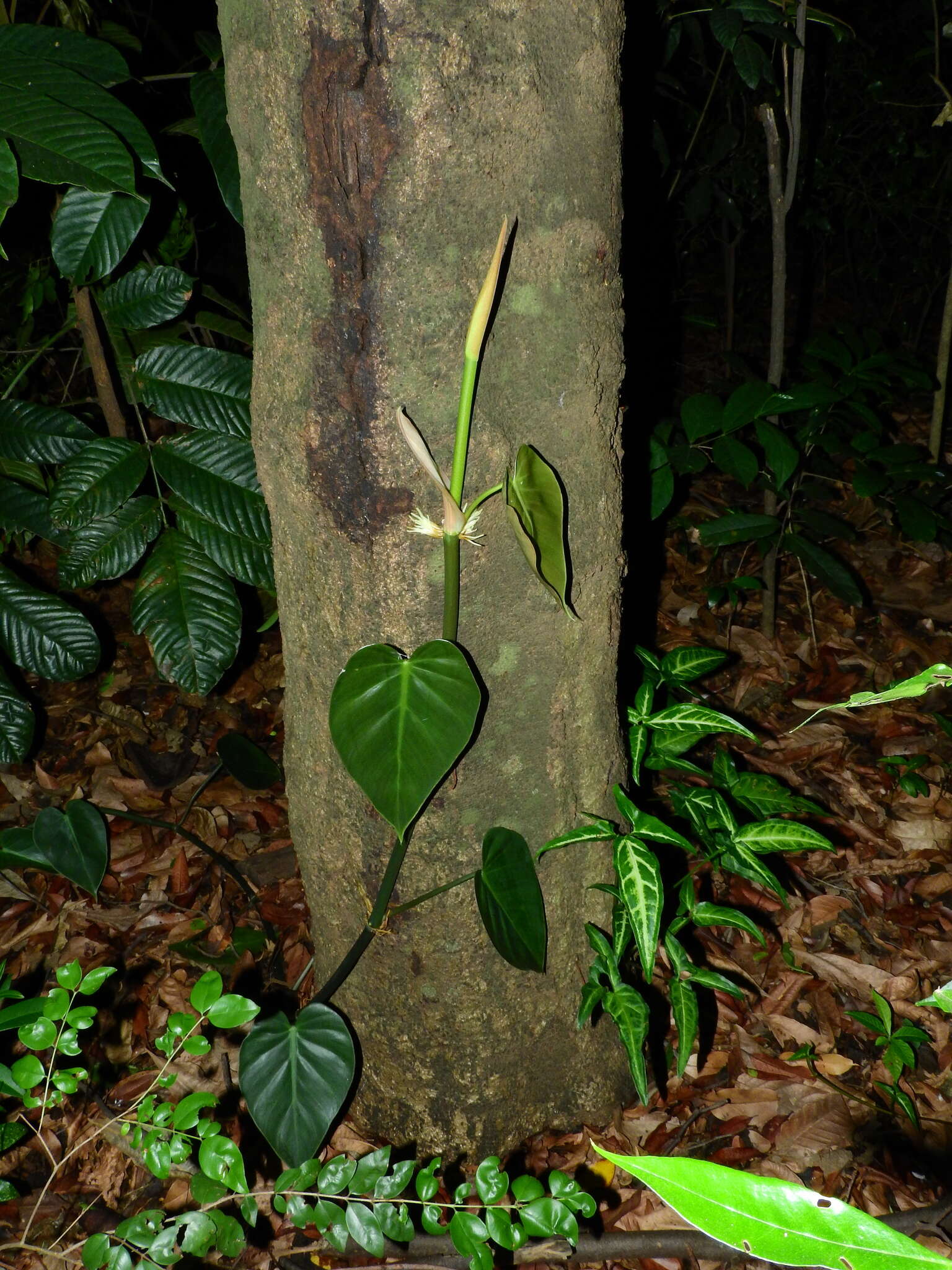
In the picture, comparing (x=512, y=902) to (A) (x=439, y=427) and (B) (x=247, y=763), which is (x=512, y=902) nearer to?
(A) (x=439, y=427)

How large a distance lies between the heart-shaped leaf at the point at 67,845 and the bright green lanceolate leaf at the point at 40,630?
0.20m

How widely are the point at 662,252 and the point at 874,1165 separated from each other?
9.12 feet

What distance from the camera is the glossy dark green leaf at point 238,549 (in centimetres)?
134

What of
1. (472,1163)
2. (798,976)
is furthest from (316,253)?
(798,976)

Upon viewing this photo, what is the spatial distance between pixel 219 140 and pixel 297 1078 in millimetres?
1114

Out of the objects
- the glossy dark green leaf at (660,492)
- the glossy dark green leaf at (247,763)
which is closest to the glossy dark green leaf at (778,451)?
the glossy dark green leaf at (660,492)

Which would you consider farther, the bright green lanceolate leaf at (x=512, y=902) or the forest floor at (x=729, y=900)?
the forest floor at (x=729, y=900)

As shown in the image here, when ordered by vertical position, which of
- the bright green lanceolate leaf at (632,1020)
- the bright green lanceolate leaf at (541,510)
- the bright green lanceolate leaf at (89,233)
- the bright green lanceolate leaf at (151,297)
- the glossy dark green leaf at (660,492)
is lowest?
the bright green lanceolate leaf at (632,1020)

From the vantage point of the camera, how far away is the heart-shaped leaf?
1271 millimetres

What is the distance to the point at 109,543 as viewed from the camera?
1355mm

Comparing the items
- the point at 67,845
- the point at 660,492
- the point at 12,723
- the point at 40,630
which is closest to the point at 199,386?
the point at 40,630

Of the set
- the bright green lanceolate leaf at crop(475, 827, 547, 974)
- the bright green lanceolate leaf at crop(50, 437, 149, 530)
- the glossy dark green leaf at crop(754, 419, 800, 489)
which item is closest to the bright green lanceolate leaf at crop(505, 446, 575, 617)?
the bright green lanceolate leaf at crop(475, 827, 547, 974)

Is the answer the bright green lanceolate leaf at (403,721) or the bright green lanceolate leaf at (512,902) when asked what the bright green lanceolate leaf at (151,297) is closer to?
the bright green lanceolate leaf at (403,721)

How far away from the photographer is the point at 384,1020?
48.1 inches
